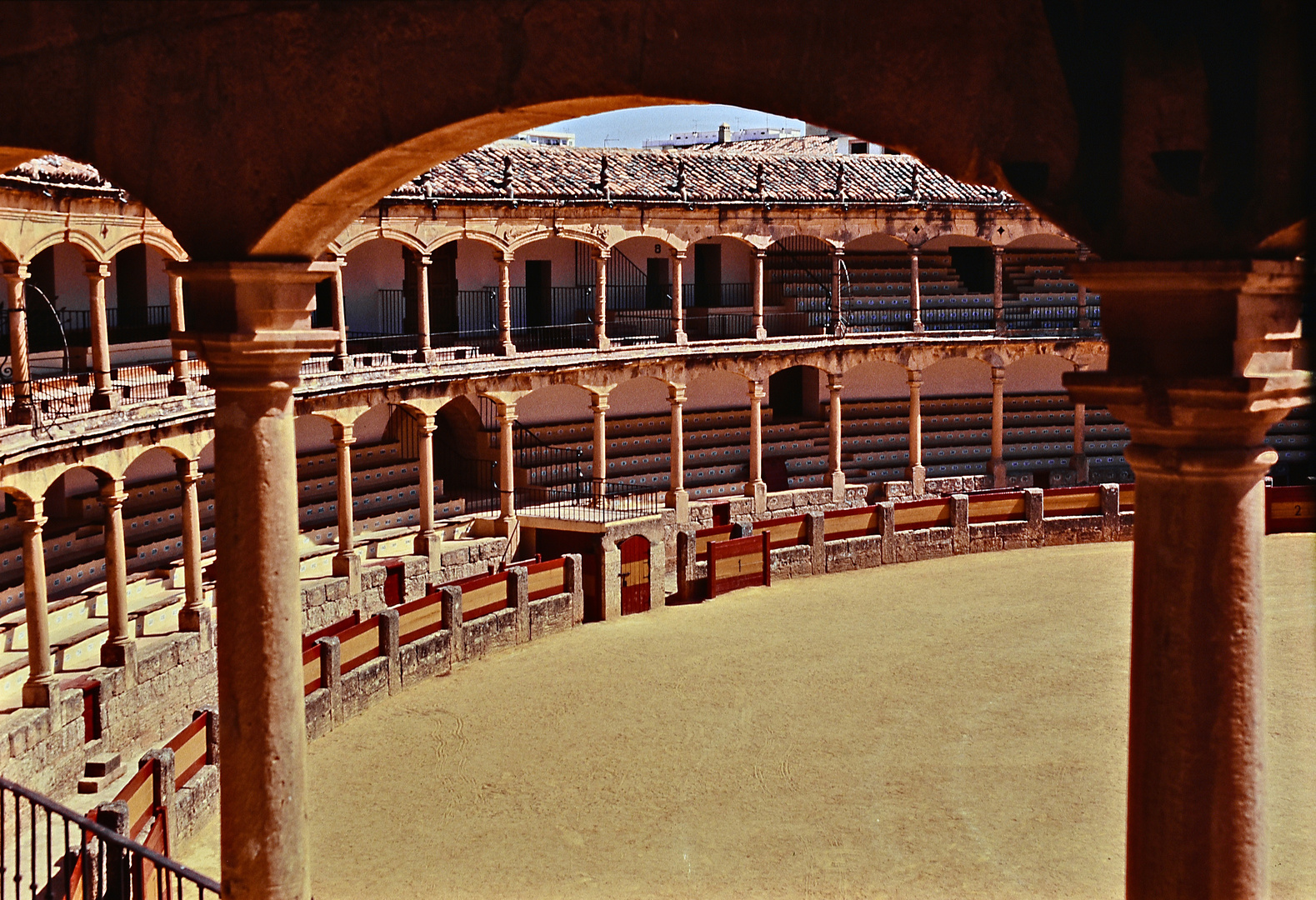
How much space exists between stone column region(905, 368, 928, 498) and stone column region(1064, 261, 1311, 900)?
79.6ft

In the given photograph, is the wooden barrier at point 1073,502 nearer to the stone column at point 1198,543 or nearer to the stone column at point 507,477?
the stone column at point 507,477

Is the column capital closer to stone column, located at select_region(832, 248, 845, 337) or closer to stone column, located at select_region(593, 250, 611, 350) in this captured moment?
stone column, located at select_region(593, 250, 611, 350)

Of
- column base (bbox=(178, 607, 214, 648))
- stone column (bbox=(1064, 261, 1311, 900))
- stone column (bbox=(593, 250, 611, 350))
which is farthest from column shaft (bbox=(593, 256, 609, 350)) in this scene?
stone column (bbox=(1064, 261, 1311, 900))

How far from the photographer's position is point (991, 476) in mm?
28984

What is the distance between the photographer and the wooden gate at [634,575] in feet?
67.8

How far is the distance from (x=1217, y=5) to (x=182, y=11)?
381cm

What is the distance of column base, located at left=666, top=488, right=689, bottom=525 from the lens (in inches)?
1000

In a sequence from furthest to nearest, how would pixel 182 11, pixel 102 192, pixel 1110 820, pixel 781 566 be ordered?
pixel 781 566 → pixel 102 192 → pixel 1110 820 → pixel 182 11

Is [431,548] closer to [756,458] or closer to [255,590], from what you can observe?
[756,458]

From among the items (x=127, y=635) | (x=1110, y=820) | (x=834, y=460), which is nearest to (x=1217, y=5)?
(x=1110, y=820)

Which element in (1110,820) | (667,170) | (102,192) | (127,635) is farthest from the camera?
(667,170)

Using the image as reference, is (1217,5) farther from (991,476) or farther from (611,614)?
(991,476)

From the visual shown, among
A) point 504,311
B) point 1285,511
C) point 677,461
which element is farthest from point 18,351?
point 1285,511

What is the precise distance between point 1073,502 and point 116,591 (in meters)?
16.3
